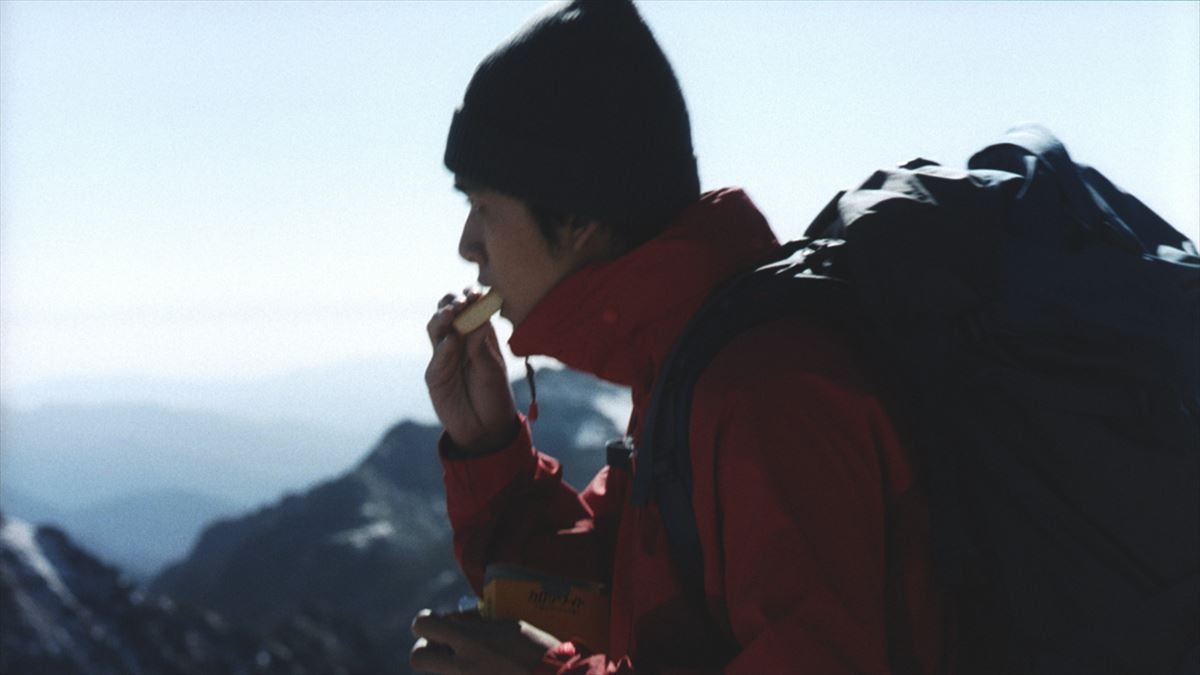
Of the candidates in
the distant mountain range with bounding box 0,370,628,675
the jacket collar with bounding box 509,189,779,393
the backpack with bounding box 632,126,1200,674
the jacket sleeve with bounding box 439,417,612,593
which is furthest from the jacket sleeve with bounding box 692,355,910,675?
the distant mountain range with bounding box 0,370,628,675

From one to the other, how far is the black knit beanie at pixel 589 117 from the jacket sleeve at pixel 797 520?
0.67m

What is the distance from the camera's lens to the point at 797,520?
1784 millimetres

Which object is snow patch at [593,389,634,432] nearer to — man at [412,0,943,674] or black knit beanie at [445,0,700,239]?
man at [412,0,943,674]

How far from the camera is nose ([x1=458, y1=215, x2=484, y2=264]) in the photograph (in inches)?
99.7

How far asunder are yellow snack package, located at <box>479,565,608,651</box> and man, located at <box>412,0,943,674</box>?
38mm

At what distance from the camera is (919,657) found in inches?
77.3

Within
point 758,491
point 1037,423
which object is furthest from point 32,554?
point 1037,423

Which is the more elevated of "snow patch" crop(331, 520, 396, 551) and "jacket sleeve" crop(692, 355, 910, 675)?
"jacket sleeve" crop(692, 355, 910, 675)

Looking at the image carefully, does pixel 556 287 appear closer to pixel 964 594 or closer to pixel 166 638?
pixel 964 594

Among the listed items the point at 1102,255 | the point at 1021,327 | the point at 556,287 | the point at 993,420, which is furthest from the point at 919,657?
the point at 556,287

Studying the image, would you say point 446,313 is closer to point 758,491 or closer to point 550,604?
point 550,604

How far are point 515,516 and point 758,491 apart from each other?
140 cm

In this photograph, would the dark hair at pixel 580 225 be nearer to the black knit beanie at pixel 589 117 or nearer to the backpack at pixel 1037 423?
the black knit beanie at pixel 589 117

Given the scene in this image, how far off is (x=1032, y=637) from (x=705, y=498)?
1.99 ft
